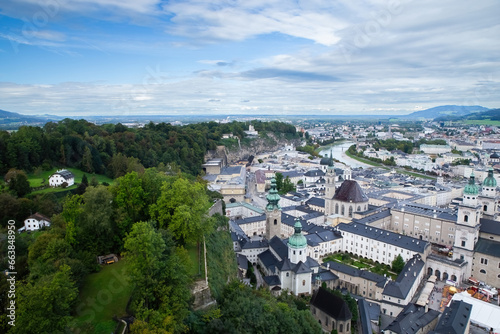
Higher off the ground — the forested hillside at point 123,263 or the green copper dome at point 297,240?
the forested hillside at point 123,263

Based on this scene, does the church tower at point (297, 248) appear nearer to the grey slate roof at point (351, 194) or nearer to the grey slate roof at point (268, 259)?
the grey slate roof at point (268, 259)

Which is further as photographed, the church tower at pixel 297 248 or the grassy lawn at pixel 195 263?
the church tower at pixel 297 248

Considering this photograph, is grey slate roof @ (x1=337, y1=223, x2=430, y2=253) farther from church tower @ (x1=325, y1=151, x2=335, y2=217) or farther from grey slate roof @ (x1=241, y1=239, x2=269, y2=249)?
grey slate roof @ (x1=241, y1=239, x2=269, y2=249)

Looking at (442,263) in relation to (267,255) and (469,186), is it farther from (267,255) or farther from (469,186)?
(267,255)

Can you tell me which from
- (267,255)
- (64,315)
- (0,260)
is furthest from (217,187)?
(64,315)

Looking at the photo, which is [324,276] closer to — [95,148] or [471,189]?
[471,189]

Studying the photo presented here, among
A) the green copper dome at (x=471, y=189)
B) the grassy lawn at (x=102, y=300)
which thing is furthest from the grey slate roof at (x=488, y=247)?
the grassy lawn at (x=102, y=300)
